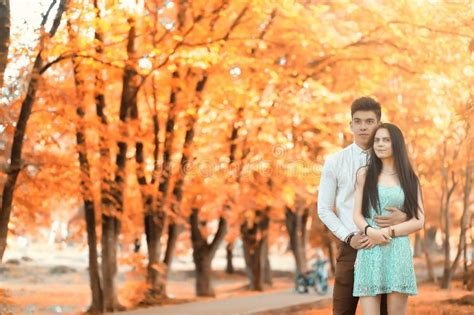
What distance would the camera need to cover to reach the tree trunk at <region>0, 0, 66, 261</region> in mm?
14957

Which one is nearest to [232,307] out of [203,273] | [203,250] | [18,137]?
[18,137]

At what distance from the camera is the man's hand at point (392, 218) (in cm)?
559

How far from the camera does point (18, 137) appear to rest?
15688 mm

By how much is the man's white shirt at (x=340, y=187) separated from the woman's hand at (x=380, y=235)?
30cm

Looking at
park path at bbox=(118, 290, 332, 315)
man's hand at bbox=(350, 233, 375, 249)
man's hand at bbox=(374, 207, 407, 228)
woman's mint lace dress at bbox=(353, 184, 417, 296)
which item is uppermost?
man's hand at bbox=(374, 207, 407, 228)

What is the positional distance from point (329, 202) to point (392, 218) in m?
0.56

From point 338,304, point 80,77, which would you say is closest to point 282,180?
point 80,77

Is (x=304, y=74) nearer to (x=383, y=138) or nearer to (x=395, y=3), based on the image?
(x=395, y=3)

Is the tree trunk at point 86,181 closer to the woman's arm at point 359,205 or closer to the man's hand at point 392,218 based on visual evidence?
the woman's arm at point 359,205

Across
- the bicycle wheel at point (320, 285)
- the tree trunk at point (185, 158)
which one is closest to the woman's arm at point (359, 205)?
the tree trunk at point (185, 158)

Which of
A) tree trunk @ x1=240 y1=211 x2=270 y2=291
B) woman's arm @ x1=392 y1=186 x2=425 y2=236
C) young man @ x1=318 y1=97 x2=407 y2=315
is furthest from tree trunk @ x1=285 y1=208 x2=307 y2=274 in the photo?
woman's arm @ x1=392 y1=186 x2=425 y2=236

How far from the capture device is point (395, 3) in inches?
833

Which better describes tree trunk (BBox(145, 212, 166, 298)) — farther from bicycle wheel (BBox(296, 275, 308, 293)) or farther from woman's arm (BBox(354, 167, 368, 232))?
woman's arm (BBox(354, 167, 368, 232))

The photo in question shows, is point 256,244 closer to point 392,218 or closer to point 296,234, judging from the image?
point 296,234
